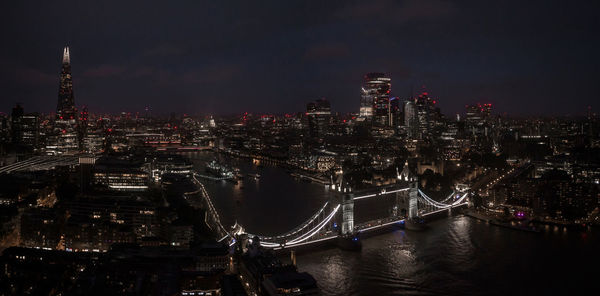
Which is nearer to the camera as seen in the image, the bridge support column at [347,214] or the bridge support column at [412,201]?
the bridge support column at [347,214]

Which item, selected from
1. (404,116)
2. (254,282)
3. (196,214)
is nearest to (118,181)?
(196,214)

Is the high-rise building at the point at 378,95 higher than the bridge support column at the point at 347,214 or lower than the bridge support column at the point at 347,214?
higher

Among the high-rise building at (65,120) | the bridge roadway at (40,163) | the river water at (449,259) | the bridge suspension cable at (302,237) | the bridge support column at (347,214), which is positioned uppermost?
the high-rise building at (65,120)

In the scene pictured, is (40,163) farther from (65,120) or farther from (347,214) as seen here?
(347,214)

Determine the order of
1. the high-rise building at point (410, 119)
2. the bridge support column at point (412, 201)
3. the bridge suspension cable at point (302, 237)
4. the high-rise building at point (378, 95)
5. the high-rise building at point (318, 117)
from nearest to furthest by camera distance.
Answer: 1. the bridge suspension cable at point (302, 237)
2. the bridge support column at point (412, 201)
3. the high-rise building at point (410, 119)
4. the high-rise building at point (318, 117)
5. the high-rise building at point (378, 95)

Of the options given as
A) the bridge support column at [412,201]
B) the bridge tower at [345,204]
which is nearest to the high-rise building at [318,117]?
the bridge support column at [412,201]

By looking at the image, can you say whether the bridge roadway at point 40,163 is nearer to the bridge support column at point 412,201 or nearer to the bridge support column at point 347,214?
the bridge support column at point 347,214

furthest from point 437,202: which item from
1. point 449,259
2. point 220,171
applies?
point 220,171

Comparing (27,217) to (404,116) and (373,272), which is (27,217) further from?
(404,116)
